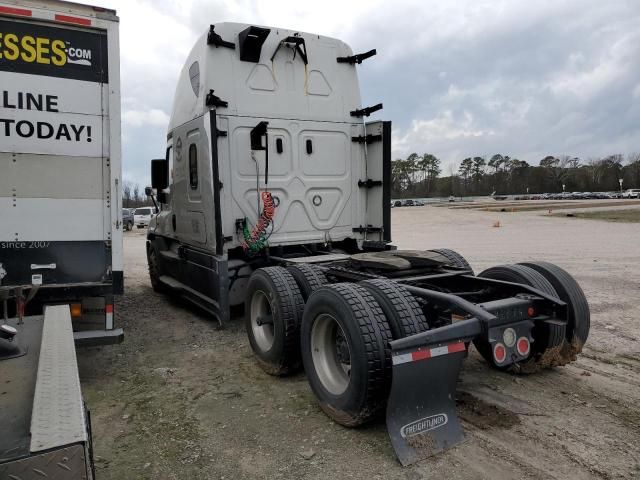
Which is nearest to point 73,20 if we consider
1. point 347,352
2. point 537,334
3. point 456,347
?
point 347,352

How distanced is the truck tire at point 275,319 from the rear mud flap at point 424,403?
155 cm

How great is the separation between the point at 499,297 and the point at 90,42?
14.5ft

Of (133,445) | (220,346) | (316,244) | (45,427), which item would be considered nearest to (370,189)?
(316,244)

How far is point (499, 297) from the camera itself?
4.42 metres

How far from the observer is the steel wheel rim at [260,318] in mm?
5109

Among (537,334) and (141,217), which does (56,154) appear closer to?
(537,334)

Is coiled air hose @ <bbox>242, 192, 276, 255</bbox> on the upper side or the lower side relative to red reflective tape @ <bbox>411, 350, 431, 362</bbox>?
upper

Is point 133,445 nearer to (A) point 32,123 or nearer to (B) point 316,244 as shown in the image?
(A) point 32,123

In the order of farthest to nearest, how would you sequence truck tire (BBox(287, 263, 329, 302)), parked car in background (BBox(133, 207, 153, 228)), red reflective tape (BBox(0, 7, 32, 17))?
parked car in background (BBox(133, 207, 153, 228))
truck tire (BBox(287, 263, 329, 302))
red reflective tape (BBox(0, 7, 32, 17))

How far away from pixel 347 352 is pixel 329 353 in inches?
10.9

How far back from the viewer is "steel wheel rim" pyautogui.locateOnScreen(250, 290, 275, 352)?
5.11 meters

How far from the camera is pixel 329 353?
4055 millimetres

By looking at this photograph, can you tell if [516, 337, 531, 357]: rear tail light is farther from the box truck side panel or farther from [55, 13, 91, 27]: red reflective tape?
[55, 13, 91, 27]: red reflective tape

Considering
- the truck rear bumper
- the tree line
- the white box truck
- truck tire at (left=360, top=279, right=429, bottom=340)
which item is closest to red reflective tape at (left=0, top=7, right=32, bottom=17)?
the white box truck
